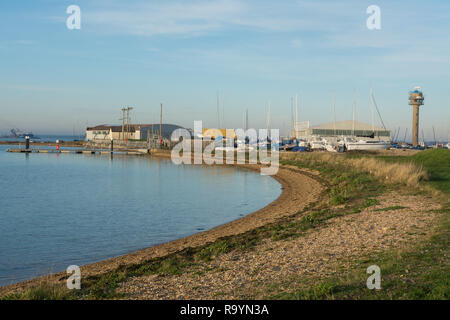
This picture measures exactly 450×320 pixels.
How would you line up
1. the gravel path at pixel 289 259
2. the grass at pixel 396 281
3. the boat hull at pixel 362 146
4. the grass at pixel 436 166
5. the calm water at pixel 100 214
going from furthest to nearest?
the boat hull at pixel 362 146, the grass at pixel 436 166, the calm water at pixel 100 214, the gravel path at pixel 289 259, the grass at pixel 396 281

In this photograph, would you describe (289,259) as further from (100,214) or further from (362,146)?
(362,146)

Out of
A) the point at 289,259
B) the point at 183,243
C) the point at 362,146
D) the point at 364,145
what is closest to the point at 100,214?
the point at 183,243

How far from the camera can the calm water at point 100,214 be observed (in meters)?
13.2

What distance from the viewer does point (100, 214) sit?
20.9 meters

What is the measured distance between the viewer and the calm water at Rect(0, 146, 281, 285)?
1316cm

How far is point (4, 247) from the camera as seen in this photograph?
45.7 ft

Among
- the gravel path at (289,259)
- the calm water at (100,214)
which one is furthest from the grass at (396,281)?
the calm water at (100,214)

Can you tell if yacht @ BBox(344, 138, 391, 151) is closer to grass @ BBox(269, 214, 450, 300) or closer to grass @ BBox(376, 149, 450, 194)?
grass @ BBox(376, 149, 450, 194)

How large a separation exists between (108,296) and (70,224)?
11.8 metres

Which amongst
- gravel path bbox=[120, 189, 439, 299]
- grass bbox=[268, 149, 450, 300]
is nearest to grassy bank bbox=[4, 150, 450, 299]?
grass bbox=[268, 149, 450, 300]

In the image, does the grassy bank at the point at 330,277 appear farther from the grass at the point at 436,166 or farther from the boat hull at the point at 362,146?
the boat hull at the point at 362,146

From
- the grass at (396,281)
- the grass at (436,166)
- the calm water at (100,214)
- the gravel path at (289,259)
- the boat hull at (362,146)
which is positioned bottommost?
the calm water at (100,214)
